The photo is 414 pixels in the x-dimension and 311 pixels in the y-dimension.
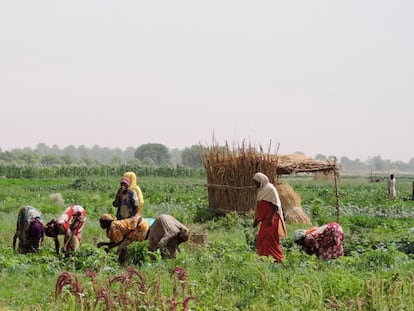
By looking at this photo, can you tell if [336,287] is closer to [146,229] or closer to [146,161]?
[146,229]

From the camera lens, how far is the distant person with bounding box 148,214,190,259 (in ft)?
28.7

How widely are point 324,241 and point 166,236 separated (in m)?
2.43

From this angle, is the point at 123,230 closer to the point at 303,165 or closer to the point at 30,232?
the point at 30,232

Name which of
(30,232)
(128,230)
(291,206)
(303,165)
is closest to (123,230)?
(128,230)

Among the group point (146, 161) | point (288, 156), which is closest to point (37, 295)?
point (288, 156)

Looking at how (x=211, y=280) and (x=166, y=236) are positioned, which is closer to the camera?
(x=211, y=280)

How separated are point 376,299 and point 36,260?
482 cm

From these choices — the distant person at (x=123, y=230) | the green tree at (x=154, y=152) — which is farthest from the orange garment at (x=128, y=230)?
the green tree at (x=154, y=152)

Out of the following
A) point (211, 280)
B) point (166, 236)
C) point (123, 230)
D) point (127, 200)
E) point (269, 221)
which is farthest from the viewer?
point (127, 200)

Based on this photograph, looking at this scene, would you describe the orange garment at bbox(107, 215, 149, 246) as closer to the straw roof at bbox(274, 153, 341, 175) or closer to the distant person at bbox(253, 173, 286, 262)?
the distant person at bbox(253, 173, 286, 262)

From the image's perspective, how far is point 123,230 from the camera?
30.6 feet

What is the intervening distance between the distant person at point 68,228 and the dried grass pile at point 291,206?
7.17 metres

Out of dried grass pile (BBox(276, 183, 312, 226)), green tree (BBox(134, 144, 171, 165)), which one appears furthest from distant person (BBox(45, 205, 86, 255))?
green tree (BBox(134, 144, 171, 165))

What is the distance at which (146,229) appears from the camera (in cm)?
955
